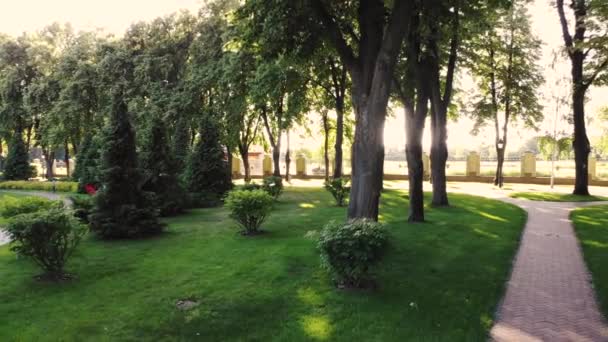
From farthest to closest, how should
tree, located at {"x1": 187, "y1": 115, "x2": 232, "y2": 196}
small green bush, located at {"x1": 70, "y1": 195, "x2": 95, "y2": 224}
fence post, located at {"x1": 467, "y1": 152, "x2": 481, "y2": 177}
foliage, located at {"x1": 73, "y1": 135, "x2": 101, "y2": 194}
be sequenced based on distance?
fence post, located at {"x1": 467, "y1": 152, "x2": 481, "y2": 177} → foliage, located at {"x1": 73, "y1": 135, "x2": 101, "y2": 194} → tree, located at {"x1": 187, "y1": 115, "x2": 232, "y2": 196} → small green bush, located at {"x1": 70, "y1": 195, "x2": 95, "y2": 224}

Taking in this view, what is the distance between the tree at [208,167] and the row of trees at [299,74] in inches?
23.3

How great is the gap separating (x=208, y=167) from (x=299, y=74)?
7.14m

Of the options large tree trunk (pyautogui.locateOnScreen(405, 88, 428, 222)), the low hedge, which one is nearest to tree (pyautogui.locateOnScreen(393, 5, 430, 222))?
large tree trunk (pyautogui.locateOnScreen(405, 88, 428, 222))

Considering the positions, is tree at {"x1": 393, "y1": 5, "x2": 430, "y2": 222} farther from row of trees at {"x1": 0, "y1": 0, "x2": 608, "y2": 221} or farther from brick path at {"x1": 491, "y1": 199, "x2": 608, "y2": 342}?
brick path at {"x1": 491, "y1": 199, "x2": 608, "y2": 342}

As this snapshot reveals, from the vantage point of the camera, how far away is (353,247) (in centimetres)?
681

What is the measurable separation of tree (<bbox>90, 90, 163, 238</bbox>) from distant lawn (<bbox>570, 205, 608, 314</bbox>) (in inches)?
379

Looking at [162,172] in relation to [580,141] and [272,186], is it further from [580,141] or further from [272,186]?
[580,141]

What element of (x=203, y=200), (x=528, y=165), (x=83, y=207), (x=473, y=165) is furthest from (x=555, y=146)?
(x=83, y=207)

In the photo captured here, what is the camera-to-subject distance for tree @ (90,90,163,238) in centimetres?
1144

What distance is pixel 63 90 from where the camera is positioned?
30781 millimetres

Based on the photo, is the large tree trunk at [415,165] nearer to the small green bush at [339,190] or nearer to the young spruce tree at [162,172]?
the small green bush at [339,190]

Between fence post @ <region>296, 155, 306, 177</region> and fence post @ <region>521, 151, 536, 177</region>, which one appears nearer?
fence post @ <region>521, 151, 536, 177</region>

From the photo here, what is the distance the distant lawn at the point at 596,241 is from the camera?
7735 mm

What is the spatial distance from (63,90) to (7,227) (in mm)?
26324
